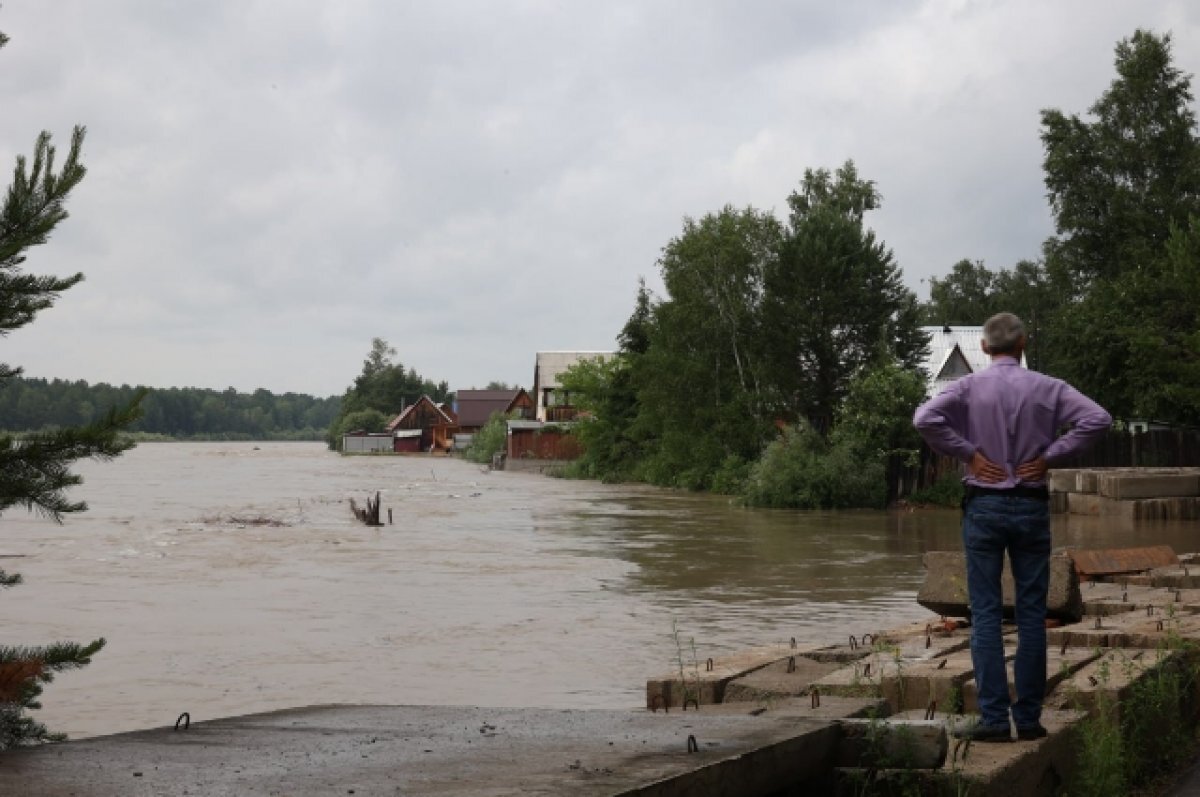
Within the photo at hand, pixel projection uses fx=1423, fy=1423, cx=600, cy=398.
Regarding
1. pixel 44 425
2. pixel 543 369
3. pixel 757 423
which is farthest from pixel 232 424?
pixel 44 425

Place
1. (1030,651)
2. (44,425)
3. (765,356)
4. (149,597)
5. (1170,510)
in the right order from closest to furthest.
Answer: (1030,651), (44,425), (149,597), (1170,510), (765,356)

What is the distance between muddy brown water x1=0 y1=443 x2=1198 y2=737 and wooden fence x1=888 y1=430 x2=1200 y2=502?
3772mm

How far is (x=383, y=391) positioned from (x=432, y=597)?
14224cm

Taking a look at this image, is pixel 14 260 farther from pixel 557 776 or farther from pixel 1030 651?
pixel 1030 651

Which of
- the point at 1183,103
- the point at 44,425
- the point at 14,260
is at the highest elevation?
the point at 1183,103

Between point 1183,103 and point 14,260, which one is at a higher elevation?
point 1183,103

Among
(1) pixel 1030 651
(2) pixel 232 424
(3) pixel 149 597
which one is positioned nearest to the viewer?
(1) pixel 1030 651

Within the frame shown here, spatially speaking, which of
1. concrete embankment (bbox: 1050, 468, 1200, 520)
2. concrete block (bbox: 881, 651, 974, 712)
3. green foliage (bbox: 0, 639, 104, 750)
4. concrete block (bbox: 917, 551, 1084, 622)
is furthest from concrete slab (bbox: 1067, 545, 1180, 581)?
concrete embankment (bbox: 1050, 468, 1200, 520)

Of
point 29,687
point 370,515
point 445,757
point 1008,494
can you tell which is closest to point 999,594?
point 1008,494

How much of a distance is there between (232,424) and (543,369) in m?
95.5

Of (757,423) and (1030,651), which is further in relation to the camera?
(757,423)

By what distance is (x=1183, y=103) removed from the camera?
5109 centimetres

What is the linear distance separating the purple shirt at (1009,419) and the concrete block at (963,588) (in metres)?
3.52

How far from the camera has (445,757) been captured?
4.65 m
